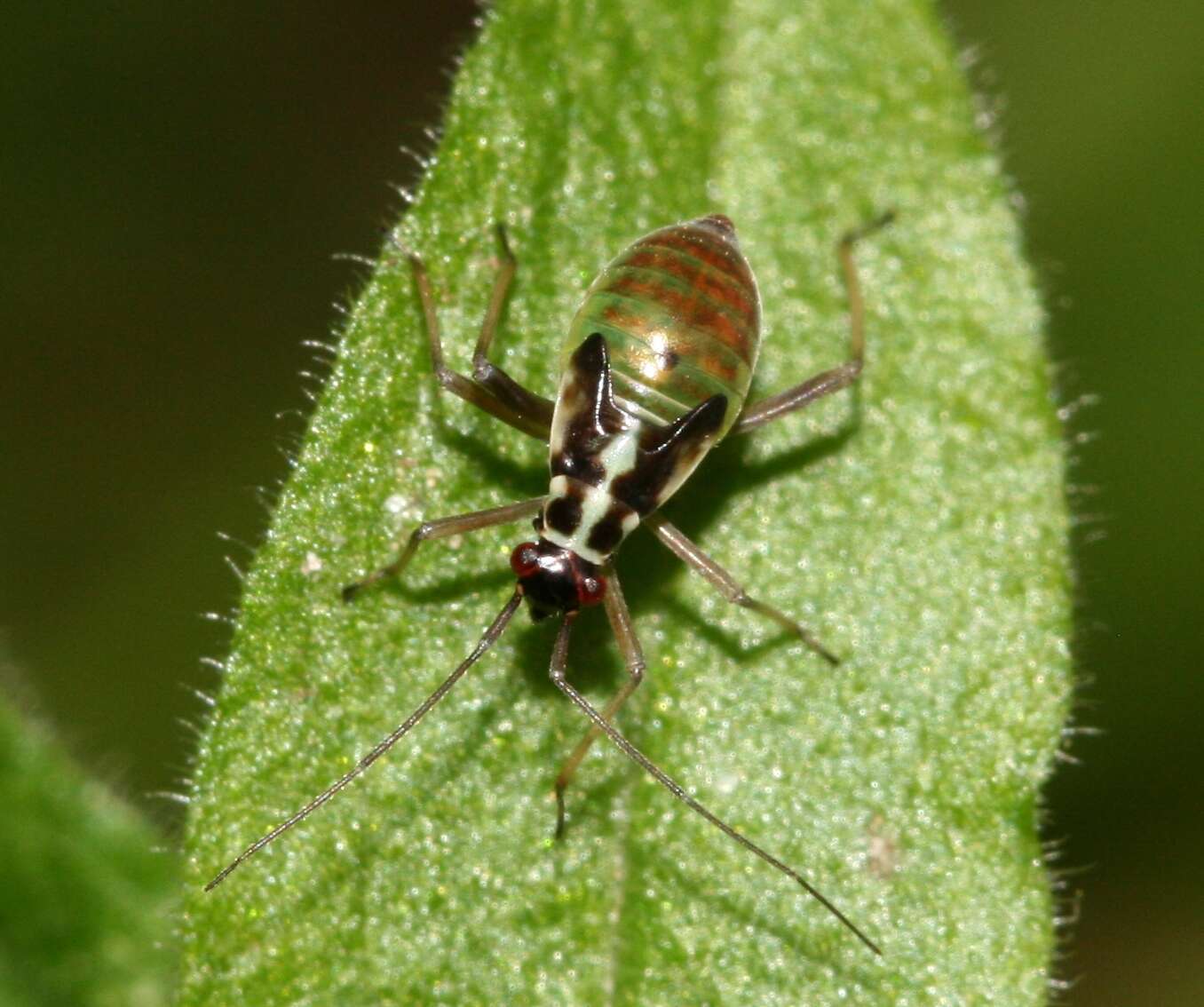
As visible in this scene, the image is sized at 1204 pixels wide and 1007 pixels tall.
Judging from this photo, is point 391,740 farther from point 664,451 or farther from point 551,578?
point 664,451

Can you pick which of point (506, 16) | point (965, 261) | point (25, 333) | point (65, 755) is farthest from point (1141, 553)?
point (25, 333)

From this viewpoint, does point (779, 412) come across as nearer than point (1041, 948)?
No

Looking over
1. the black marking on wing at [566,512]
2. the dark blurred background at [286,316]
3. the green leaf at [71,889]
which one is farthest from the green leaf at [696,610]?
the dark blurred background at [286,316]

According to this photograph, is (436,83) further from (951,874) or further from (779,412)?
(951,874)

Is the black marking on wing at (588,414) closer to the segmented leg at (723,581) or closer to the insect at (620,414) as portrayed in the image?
the insect at (620,414)

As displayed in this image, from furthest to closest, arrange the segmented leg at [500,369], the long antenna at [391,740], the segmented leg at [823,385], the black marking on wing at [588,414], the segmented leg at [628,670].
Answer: the segmented leg at [823,385] < the segmented leg at [500,369] < the black marking on wing at [588,414] < the segmented leg at [628,670] < the long antenna at [391,740]
